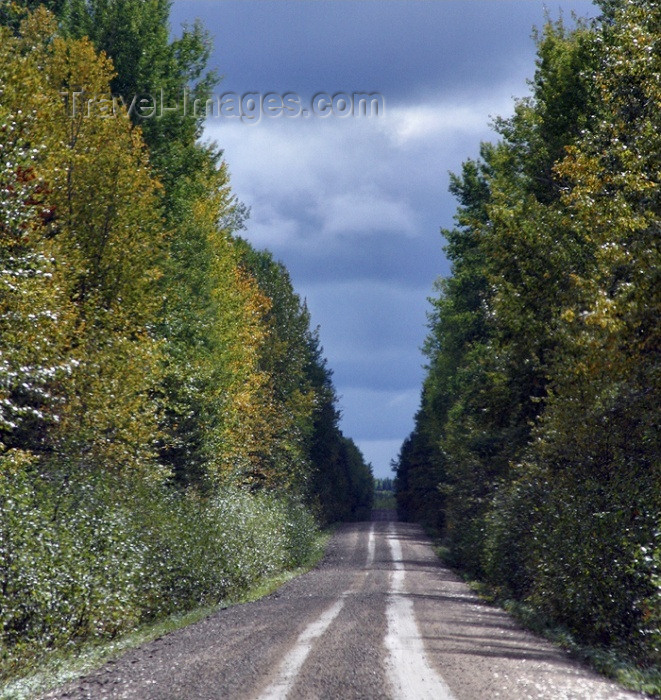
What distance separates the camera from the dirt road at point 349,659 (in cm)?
848

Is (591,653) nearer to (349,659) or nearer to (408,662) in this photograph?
(408,662)

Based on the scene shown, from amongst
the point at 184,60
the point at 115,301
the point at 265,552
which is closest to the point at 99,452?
the point at 115,301

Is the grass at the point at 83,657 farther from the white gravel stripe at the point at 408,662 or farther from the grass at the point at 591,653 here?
the grass at the point at 591,653

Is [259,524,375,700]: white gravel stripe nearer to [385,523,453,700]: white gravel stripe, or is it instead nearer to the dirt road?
the dirt road

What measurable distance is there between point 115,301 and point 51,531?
9641mm

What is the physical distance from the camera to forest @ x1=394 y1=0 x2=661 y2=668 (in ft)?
42.0

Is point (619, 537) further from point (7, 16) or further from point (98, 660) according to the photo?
point (7, 16)

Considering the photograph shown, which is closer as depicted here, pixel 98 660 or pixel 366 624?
pixel 98 660

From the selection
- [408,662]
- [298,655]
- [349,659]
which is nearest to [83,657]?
[298,655]

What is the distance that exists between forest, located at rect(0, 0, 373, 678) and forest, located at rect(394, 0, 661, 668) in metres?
A: 7.43

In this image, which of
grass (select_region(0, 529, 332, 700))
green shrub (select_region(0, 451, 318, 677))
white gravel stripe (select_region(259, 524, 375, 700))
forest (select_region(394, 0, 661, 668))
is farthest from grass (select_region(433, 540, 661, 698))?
green shrub (select_region(0, 451, 318, 677))

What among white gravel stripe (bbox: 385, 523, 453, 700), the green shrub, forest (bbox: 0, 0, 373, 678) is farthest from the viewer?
forest (bbox: 0, 0, 373, 678)

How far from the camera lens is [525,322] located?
21.7 metres

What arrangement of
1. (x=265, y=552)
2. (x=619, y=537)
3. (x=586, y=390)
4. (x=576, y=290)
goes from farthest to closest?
1. (x=265, y=552)
2. (x=576, y=290)
3. (x=586, y=390)
4. (x=619, y=537)
